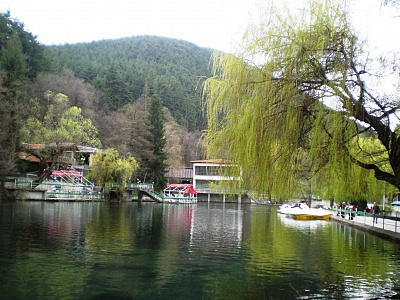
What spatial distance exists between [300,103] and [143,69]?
10647 centimetres

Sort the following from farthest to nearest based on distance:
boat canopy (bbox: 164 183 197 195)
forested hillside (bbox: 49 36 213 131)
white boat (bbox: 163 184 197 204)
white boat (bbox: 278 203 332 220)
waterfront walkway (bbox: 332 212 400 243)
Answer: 1. forested hillside (bbox: 49 36 213 131)
2. boat canopy (bbox: 164 183 197 195)
3. white boat (bbox: 163 184 197 204)
4. white boat (bbox: 278 203 332 220)
5. waterfront walkway (bbox: 332 212 400 243)

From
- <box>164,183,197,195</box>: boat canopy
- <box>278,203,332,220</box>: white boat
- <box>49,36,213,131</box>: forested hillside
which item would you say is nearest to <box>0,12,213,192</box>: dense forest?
<box>49,36,213,131</box>: forested hillside

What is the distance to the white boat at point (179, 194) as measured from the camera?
6568 cm

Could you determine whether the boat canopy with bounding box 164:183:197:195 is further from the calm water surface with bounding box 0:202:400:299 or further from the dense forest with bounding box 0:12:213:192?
the calm water surface with bounding box 0:202:400:299

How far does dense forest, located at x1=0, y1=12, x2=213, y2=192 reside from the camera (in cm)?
4553

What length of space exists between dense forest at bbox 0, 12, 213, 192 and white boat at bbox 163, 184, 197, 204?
5569mm

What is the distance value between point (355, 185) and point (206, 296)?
538cm

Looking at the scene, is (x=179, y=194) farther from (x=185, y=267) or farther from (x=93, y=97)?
(x=185, y=267)

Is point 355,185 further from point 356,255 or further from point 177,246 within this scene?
point 177,246

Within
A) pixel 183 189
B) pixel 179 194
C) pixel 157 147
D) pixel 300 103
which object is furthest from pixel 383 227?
pixel 183 189

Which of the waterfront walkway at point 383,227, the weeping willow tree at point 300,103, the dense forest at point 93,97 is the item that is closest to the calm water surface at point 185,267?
the waterfront walkway at point 383,227

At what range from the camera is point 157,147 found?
68938 millimetres

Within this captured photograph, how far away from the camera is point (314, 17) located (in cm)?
941

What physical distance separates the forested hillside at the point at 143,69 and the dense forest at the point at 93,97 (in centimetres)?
24
